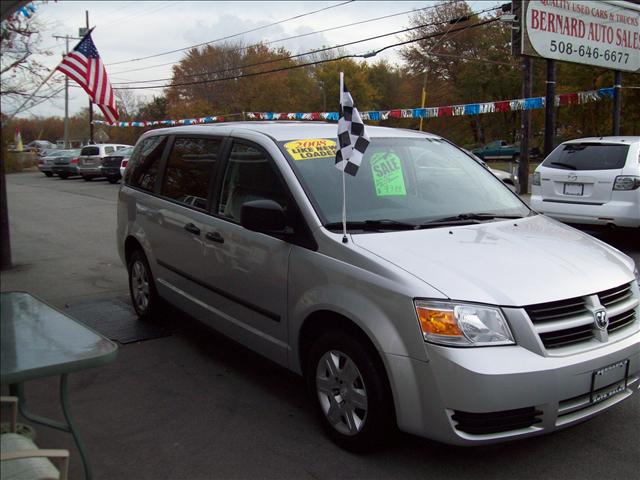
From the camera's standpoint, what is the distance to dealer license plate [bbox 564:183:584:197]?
8.96m

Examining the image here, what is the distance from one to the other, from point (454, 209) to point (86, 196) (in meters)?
18.3

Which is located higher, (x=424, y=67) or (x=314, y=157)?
(x=424, y=67)

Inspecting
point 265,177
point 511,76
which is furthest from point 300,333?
point 511,76

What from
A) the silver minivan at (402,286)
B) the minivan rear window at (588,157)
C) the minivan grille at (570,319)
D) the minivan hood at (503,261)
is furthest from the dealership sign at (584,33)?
the minivan grille at (570,319)

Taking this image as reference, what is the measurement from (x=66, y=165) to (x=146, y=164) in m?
26.7

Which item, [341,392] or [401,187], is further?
[401,187]

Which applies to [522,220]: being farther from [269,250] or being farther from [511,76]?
[511,76]

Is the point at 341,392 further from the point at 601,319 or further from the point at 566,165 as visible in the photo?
the point at 566,165

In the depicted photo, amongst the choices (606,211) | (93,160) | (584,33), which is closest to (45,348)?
(606,211)

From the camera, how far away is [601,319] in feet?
10.1

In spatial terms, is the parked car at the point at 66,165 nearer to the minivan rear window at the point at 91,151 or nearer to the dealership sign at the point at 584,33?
the minivan rear window at the point at 91,151

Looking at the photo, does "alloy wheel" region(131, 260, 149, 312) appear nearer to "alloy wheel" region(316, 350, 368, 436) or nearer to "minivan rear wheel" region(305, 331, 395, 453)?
"minivan rear wheel" region(305, 331, 395, 453)

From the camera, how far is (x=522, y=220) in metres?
4.09

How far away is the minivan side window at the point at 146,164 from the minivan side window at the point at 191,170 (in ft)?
0.93
